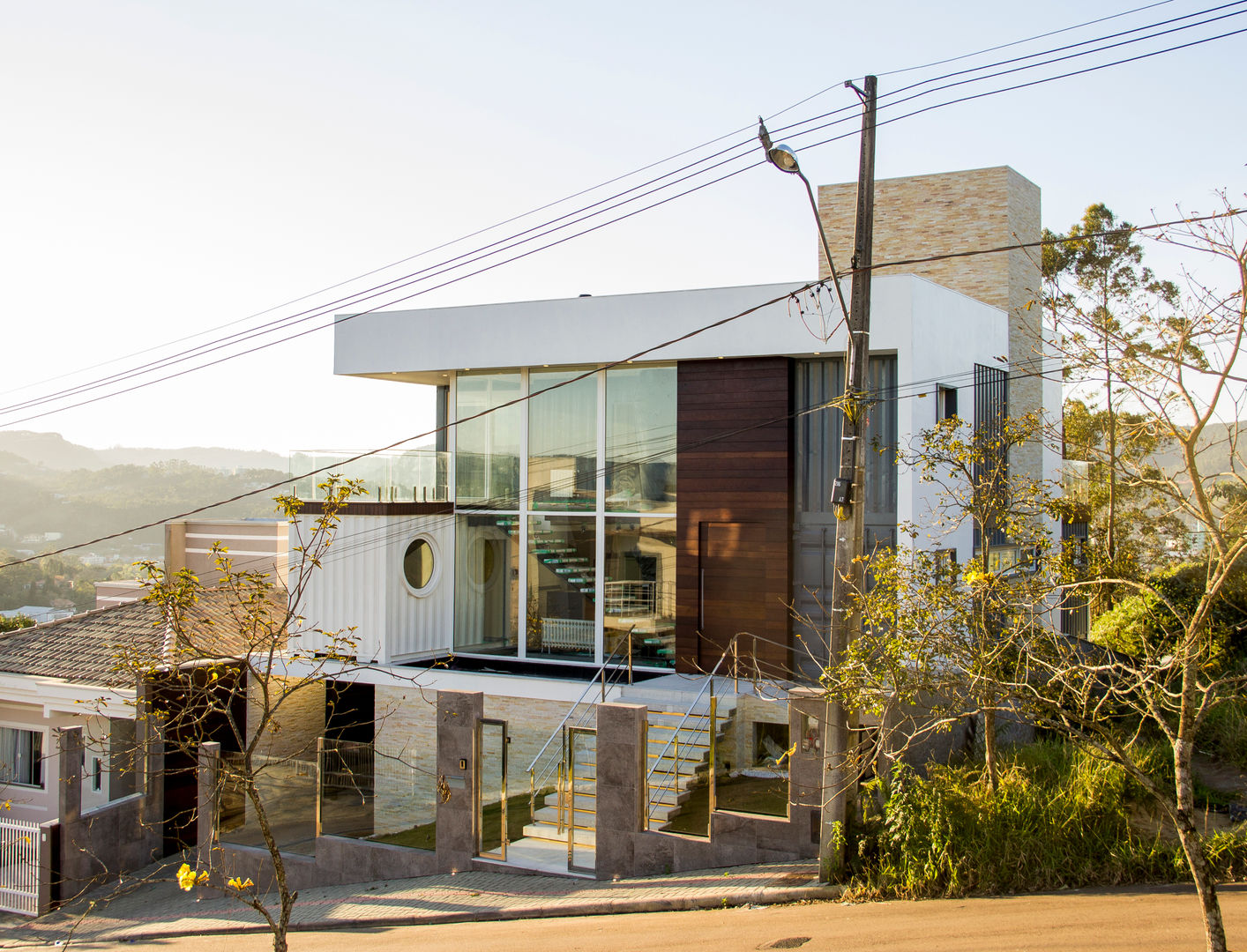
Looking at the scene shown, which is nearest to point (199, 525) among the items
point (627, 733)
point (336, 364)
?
point (336, 364)

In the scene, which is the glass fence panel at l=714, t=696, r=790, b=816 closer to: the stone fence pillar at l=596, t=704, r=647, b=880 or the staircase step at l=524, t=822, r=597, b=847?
the staircase step at l=524, t=822, r=597, b=847

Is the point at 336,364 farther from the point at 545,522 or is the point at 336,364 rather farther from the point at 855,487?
the point at 855,487

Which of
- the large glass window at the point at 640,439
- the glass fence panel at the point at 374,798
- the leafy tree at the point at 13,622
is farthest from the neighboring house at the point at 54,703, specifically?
the large glass window at the point at 640,439

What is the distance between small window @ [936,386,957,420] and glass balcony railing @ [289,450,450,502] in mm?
8951

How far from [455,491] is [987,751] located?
1137 centimetres

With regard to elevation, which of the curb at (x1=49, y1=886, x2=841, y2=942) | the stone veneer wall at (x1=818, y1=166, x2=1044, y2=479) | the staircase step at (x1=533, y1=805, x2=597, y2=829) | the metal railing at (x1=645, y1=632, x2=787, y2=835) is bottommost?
the curb at (x1=49, y1=886, x2=841, y2=942)

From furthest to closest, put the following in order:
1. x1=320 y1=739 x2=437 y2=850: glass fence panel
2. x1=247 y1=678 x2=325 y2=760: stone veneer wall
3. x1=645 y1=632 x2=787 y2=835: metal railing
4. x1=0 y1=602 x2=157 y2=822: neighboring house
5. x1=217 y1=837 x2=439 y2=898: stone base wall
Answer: x1=247 y1=678 x2=325 y2=760: stone veneer wall → x1=0 y1=602 x2=157 y2=822: neighboring house → x1=320 y1=739 x2=437 y2=850: glass fence panel → x1=217 y1=837 x2=439 y2=898: stone base wall → x1=645 y1=632 x2=787 y2=835: metal railing

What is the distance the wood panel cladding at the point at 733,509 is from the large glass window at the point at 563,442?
5.99ft

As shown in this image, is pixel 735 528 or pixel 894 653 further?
pixel 735 528

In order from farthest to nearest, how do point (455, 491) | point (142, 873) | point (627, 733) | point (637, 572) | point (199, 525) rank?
1. point (199, 525)
2. point (455, 491)
3. point (637, 572)
4. point (142, 873)
5. point (627, 733)

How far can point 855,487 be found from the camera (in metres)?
9.27

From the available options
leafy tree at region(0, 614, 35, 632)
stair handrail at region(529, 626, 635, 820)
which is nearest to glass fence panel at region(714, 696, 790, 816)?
stair handrail at region(529, 626, 635, 820)

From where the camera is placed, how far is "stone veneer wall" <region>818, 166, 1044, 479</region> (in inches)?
1005

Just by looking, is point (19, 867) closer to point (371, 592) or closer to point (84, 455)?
point (371, 592)
